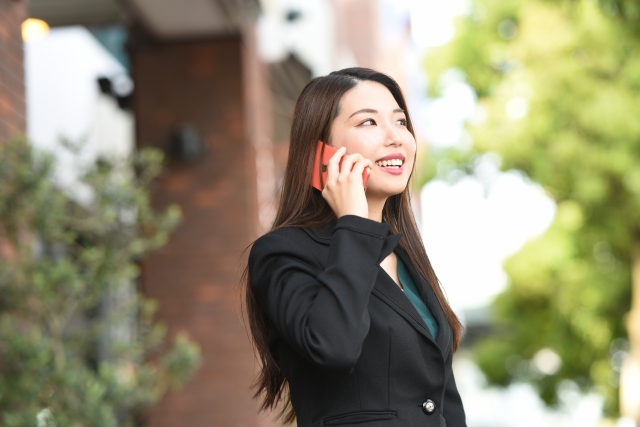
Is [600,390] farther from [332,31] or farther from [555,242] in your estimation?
[332,31]

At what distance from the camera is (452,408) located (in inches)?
93.9

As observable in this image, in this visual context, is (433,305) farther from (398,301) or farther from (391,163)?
(391,163)

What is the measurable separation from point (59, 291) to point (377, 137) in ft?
7.39

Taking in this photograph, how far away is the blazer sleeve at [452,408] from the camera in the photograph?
7.77 ft

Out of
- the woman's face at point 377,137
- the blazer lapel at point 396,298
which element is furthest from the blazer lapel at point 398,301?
the woman's face at point 377,137

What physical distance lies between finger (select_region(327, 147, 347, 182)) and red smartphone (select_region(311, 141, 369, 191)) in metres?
0.06

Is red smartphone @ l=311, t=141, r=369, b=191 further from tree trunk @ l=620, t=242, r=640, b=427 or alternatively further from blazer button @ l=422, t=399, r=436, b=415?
tree trunk @ l=620, t=242, r=640, b=427

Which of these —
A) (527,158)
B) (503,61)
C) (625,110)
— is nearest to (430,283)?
(625,110)

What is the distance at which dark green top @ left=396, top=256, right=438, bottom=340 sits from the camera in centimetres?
223

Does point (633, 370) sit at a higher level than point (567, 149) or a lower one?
lower

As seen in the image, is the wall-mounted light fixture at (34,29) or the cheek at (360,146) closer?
the cheek at (360,146)

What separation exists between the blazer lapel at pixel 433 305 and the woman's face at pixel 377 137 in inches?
10.5

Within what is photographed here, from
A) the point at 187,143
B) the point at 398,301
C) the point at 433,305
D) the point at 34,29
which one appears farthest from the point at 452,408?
the point at 34,29

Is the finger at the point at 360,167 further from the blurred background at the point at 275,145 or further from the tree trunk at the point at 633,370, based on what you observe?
the tree trunk at the point at 633,370
